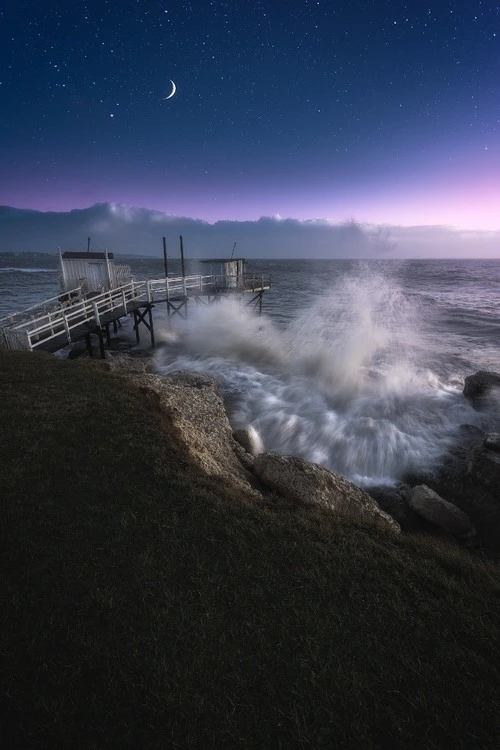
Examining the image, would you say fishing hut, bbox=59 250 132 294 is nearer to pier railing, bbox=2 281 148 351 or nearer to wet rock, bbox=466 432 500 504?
pier railing, bbox=2 281 148 351

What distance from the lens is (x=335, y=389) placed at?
17625 millimetres

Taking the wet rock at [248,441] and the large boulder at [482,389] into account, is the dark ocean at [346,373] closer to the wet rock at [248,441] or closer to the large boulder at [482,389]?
the large boulder at [482,389]

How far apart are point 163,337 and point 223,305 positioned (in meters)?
9.64

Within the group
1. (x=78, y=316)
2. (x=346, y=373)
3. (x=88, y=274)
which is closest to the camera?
(x=78, y=316)

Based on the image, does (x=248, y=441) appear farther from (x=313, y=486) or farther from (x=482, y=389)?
(x=482, y=389)

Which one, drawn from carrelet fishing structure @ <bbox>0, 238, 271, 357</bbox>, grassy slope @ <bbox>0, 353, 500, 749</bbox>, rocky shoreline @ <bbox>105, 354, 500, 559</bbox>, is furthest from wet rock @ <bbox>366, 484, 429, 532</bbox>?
carrelet fishing structure @ <bbox>0, 238, 271, 357</bbox>

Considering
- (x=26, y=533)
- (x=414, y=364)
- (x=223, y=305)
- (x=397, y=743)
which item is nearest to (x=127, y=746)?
(x=397, y=743)

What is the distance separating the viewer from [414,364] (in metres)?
22.2

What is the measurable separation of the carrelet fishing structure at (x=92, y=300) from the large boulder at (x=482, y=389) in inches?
760

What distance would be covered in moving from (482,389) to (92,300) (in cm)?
2078

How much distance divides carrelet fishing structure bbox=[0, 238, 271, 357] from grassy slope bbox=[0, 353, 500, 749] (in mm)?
11471

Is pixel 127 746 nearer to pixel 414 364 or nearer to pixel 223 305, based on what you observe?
pixel 414 364

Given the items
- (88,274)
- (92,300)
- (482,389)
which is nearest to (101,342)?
(92,300)

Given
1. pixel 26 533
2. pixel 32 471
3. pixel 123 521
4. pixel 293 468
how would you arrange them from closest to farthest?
pixel 26 533 → pixel 123 521 → pixel 32 471 → pixel 293 468
